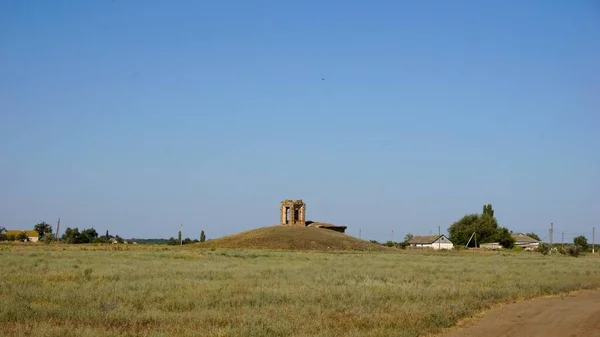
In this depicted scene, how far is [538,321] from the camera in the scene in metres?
17.4

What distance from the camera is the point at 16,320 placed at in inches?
640

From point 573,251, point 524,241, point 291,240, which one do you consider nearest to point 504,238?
point 524,241

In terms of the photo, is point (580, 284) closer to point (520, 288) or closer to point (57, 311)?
point (520, 288)

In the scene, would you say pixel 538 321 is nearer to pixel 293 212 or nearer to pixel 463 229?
pixel 293 212

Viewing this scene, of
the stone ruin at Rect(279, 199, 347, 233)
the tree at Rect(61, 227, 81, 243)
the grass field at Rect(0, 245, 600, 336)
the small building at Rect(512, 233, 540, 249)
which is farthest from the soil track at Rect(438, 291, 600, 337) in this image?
the small building at Rect(512, 233, 540, 249)

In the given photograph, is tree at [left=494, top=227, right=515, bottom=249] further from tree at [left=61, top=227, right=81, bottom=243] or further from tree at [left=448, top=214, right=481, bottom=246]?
tree at [left=61, top=227, right=81, bottom=243]

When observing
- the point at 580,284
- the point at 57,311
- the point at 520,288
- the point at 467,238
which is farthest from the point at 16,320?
the point at 467,238

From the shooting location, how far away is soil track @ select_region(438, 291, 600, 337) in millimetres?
15578

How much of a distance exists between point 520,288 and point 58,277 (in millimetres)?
19831

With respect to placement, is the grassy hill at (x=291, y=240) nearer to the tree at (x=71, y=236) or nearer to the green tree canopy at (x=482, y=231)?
the tree at (x=71, y=236)

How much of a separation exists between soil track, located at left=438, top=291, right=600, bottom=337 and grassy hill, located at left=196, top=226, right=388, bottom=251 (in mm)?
61085

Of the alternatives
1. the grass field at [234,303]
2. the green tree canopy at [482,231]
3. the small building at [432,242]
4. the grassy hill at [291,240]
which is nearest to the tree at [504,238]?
the green tree canopy at [482,231]

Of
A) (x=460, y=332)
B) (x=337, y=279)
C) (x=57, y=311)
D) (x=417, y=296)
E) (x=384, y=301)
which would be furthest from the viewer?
(x=337, y=279)

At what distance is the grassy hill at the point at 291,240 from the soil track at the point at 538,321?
61085 millimetres
